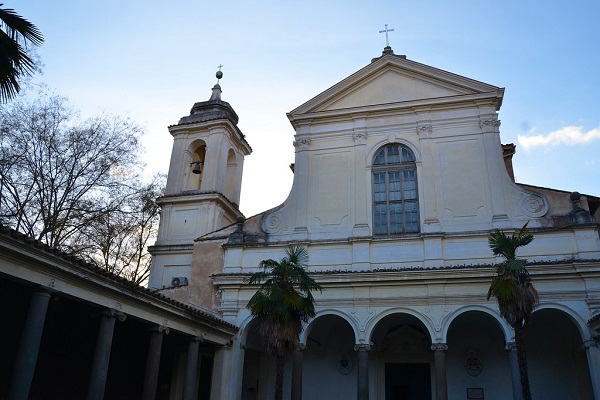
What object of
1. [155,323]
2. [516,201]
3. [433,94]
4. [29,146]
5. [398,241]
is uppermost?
[433,94]

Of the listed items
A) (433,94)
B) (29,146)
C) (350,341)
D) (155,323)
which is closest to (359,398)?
(350,341)

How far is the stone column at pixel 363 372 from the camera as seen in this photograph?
1538 cm

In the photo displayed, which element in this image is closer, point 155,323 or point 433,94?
point 155,323

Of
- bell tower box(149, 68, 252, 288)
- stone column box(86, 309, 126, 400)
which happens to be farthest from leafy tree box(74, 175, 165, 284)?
stone column box(86, 309, 126, 400)

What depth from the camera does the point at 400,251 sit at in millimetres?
17219

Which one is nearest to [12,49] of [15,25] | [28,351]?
[15,25]

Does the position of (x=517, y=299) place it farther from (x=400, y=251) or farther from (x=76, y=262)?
(x=76, y=262)

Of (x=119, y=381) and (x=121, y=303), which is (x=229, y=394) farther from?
(x=121, y=303)

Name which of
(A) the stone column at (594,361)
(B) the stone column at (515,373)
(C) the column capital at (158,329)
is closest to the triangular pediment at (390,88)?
(B) the stone column at (515,373)

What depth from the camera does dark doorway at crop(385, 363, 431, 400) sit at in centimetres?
1766

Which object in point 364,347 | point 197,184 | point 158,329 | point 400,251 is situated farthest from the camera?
point 197,184

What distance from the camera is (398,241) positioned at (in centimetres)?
1731

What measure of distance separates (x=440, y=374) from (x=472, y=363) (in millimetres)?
2862

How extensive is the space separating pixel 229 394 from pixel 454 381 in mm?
7385
